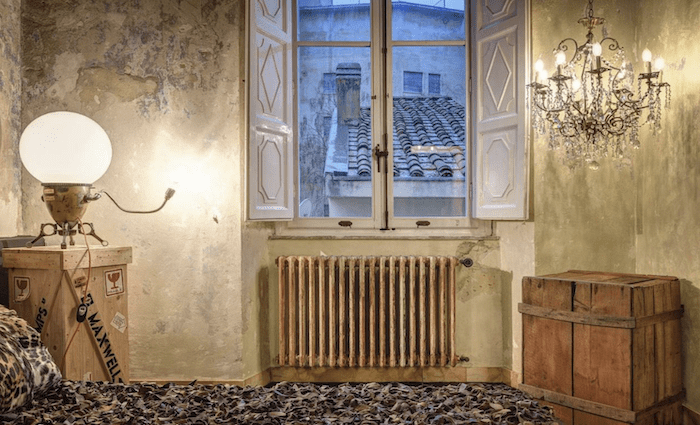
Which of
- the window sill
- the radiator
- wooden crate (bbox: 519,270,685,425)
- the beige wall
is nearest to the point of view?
wooden crate (bbox: 519,270,685,425)

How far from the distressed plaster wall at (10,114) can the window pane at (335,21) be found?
6.11ft

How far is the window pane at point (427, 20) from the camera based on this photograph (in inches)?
159

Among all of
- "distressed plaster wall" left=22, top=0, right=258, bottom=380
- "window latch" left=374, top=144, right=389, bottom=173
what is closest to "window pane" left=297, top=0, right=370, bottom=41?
"distressed plaster wall" left=22, top=0, right=258, bottom=380

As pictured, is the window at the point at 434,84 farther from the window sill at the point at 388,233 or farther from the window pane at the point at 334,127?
the window sill at the point at 388,233

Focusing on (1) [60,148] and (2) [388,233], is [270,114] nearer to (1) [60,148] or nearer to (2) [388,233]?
(2) [388,233]

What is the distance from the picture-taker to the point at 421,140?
159 inches

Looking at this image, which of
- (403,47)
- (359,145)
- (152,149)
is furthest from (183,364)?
(403,47)

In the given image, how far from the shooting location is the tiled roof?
4.04 m

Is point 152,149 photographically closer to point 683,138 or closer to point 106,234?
point 106,234

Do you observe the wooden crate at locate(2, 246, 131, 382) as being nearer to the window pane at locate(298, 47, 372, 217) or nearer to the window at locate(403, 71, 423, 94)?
the window pane at locate(298, 47, 372, 217)

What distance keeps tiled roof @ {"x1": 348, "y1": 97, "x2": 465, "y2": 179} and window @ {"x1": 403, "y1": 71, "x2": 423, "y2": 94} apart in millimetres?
67

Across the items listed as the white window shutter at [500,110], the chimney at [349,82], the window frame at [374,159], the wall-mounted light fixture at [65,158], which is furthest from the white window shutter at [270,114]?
the white window shutter at [500,110]

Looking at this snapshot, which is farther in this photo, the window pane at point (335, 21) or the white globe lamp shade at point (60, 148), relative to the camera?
the window pane at point (335, 21)

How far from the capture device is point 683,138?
9.51 ft
